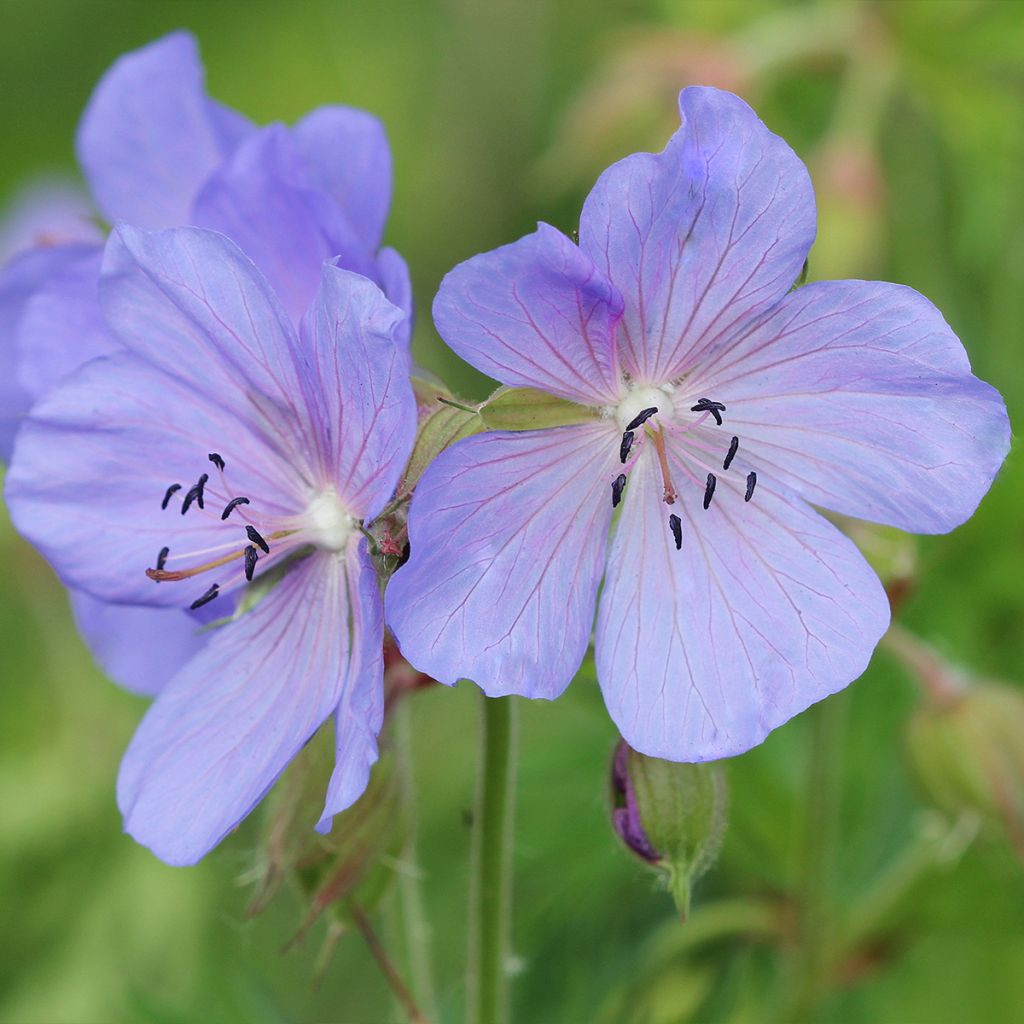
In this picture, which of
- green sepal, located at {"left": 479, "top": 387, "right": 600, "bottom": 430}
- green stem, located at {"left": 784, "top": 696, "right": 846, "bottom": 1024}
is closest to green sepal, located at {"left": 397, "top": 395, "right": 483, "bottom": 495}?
green sepal, located at {"left": 479, "top": 387, "right": 600, "bottom": 430}

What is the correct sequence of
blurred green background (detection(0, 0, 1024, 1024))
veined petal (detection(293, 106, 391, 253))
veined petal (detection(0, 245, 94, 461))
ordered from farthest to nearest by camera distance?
blurred green background (detection(0, 0, 1024, 1024)) < veined petal (detection(0, 245, 94, 461)) < veined petal (detection(293, 106, 391, 253))

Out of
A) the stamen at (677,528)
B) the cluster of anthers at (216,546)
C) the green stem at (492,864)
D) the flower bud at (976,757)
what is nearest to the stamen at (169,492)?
the cluster of anthers at (216,546)

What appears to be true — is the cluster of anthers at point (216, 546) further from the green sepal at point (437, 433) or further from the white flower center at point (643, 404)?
the white flower center at point (643, 404)

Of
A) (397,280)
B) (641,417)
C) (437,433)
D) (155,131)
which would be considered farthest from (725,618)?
(155,131)

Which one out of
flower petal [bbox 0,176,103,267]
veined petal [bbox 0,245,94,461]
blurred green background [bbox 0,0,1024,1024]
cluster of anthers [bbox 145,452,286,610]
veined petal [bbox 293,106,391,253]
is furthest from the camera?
flower petal [bbox 0,176,103,267]

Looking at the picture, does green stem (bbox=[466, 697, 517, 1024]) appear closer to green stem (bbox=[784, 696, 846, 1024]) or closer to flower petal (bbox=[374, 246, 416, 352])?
flower petal (bbox=[374, 246, 416, 352])

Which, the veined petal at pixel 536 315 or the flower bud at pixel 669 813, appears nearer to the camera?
the veined petal at pixel 536 315
